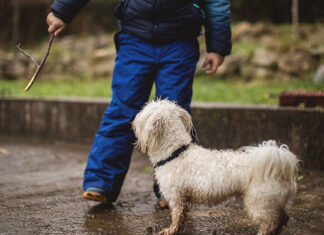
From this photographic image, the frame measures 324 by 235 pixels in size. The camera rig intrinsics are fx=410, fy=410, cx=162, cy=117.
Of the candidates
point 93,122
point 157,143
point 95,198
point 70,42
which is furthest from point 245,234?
point 70,42

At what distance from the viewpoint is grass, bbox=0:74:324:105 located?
6.93 meters

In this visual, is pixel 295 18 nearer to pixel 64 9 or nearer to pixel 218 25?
pixel 218 25

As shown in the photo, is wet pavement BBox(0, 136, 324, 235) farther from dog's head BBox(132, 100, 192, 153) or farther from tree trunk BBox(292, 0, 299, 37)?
tree trunk BBox(292, 0, 299, 37)

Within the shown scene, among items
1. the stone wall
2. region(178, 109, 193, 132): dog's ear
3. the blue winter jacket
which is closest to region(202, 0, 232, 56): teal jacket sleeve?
the blue winter jacket

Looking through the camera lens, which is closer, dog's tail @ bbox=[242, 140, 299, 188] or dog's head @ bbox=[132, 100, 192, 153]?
dog's tail @ bbox=[242, 140, 299, 188]

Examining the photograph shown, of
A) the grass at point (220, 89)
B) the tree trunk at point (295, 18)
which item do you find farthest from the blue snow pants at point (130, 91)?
the tree trunk at point (295, 18)

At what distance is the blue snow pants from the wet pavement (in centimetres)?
26

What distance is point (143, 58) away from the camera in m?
3.16

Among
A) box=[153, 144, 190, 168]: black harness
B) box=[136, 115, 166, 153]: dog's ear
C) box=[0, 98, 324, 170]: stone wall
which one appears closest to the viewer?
box=[136, 115, 166, 153]: dog's ear

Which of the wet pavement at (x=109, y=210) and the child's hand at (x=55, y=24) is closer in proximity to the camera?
the wet pavement at (x=109, y=210)

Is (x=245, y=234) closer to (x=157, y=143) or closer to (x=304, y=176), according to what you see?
(x=157, y=143)

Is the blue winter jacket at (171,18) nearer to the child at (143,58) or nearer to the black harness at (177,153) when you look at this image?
the child at (143,58)

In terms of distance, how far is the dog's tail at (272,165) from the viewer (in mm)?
2316

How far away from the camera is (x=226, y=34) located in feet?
10.6
